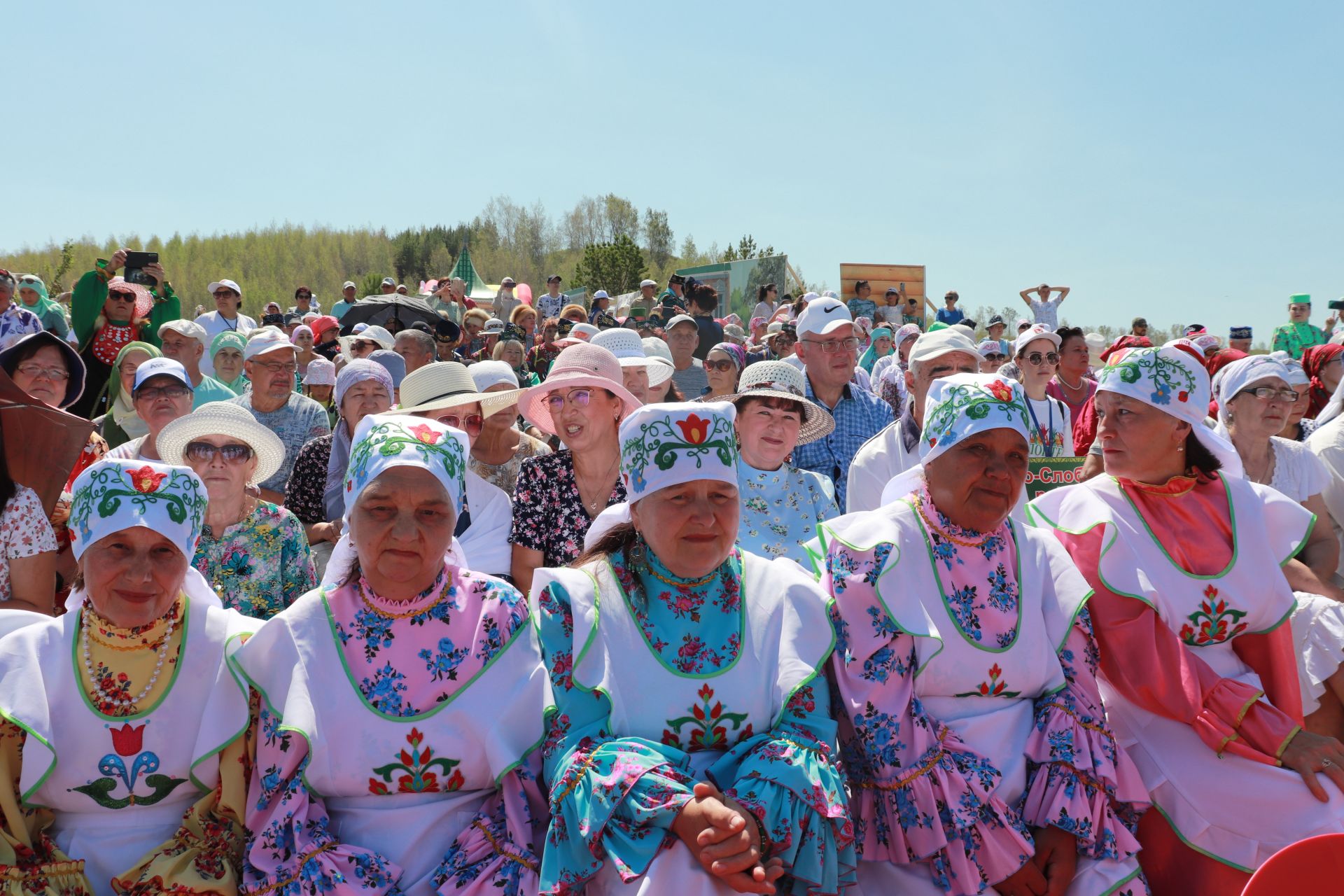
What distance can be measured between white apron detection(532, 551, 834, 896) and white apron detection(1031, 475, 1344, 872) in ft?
3.84

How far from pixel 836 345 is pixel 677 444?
375 centimetres

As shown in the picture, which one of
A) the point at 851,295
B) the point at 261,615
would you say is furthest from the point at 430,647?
the point at 851,295

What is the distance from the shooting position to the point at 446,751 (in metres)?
2.76

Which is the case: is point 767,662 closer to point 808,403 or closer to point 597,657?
point 597,657

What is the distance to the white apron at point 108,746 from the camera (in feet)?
8.79

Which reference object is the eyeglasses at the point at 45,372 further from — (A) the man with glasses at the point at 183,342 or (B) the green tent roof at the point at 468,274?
(B) the green tent roof at the point at 468,274

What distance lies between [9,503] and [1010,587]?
11.8ft

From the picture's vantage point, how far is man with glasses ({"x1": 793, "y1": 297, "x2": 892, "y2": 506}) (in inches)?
248

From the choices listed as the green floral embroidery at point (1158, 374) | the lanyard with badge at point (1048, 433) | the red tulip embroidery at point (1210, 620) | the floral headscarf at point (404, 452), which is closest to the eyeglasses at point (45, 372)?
the floral headscarf at point (404, 452)

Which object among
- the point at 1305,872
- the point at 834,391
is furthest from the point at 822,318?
the point at 1305,872

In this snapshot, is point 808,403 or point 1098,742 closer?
point 1098,742

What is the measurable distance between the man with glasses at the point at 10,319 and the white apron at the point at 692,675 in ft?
23.1

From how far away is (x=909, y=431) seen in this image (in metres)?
5.43

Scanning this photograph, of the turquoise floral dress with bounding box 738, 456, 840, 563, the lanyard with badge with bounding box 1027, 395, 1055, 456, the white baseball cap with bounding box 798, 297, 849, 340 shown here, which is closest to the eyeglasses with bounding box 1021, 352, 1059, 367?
the lanyard with badge with bounding box 1027, 395, 1055, 456
